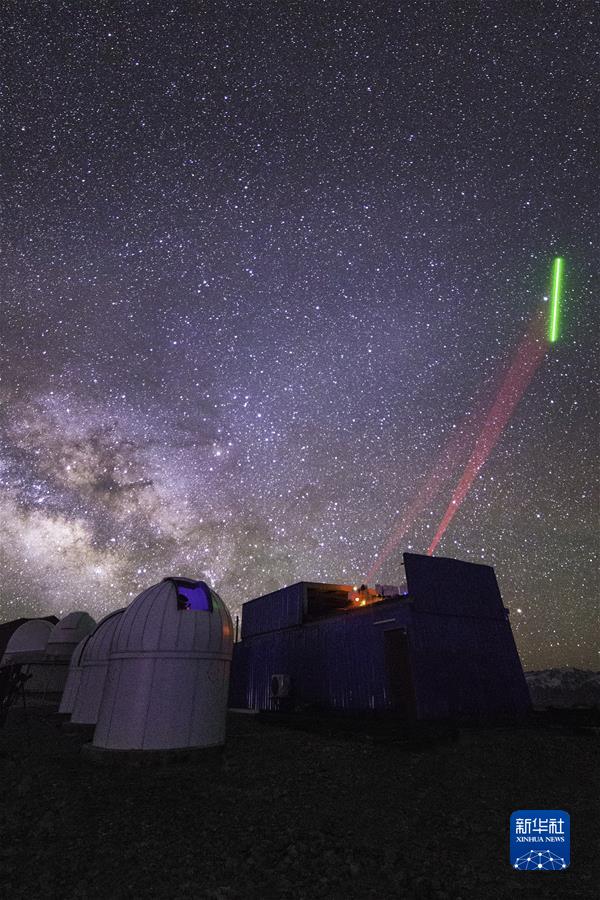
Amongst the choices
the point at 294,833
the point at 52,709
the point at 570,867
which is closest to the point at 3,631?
the point at 52,709

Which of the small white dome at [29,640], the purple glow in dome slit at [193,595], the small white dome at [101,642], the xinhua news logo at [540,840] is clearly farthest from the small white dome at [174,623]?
the small white dome at [29,640]

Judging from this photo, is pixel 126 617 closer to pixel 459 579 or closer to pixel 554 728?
pixel 459 579

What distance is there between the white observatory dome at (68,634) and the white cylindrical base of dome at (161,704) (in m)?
19.4

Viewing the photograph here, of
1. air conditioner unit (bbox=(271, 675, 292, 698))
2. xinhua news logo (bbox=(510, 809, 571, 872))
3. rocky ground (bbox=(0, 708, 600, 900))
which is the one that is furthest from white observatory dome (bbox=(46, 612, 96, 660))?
xinhua news logo (bbox=(510, 809, 571, 872))

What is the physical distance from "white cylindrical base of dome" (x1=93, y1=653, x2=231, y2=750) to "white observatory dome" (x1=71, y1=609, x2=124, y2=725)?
442 cm

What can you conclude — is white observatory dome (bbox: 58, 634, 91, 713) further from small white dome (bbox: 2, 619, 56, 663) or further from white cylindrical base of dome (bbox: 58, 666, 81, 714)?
small white dome (bbox: 2, 619, 56, 663)

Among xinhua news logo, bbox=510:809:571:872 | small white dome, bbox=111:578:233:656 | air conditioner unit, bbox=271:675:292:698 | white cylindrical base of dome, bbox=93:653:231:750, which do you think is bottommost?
xinhua news logo, bbox=510:809:571:872

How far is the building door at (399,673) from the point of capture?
15.5 meters

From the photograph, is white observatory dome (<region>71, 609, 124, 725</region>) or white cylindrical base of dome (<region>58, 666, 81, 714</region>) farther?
white cylindrical base of dome (<region>58, 666, 81, 714</region>)

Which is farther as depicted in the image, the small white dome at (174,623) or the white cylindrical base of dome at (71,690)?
the white cylindrical base of dome at (71,690)

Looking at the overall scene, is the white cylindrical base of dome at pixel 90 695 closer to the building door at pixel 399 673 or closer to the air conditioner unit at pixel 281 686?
the air conditioner unit at pixel 281 686

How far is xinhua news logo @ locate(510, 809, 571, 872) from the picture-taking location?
253 inches

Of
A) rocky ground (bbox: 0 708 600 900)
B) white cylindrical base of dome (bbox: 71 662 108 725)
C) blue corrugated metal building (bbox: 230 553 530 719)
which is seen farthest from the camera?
white cylindrical base of dome (bbox: 71 662 108 725)

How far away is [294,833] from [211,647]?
5859mm
